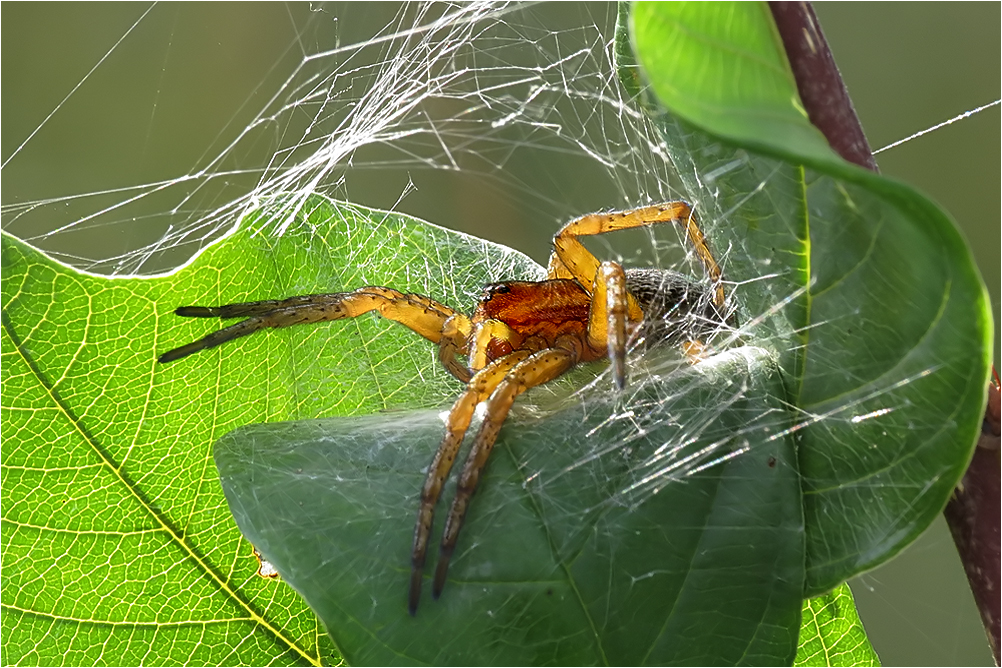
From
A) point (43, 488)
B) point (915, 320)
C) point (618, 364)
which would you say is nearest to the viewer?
point (915, 320)

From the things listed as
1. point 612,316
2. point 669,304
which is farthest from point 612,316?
point 669,304

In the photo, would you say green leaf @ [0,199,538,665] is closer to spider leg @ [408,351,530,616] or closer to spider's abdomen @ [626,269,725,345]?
spider leg @ [408,351,530,616]

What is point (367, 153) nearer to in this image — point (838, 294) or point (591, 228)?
point (591, 228)

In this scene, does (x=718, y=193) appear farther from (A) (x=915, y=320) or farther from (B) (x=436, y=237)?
(B) (x=436, y=237)

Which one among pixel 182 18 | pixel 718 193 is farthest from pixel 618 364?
pixel 182 18

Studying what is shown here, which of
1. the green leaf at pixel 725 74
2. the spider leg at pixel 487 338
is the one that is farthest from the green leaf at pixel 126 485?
the green leaf at pixel 725 74

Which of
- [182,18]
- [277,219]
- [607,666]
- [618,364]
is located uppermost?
[182,18]
